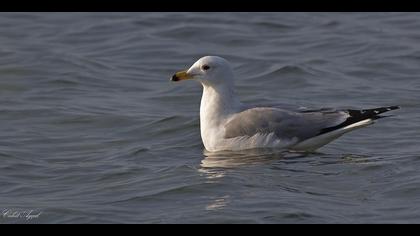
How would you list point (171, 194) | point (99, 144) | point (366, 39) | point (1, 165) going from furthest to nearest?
point (366, 39), point (99, 144), point (1, 165), point (171, 194)

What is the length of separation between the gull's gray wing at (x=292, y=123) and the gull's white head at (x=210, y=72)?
2.05 ft

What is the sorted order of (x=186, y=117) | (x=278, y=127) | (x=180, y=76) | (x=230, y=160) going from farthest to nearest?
(x=186, y=117) → (x=180, y=76) → (x=278, y=127) → (x=230, y=160)

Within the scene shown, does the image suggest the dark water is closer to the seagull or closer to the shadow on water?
the shadow on water

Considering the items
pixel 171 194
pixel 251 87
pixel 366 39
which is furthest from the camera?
pixel 366 39

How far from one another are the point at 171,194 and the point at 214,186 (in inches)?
17.0

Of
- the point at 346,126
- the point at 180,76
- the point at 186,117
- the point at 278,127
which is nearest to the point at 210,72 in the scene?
the point at 180,76

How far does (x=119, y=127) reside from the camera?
44.0ft

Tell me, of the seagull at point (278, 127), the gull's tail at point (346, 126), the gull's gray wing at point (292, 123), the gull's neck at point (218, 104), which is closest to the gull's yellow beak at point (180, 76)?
the seagull at point (278, 127)

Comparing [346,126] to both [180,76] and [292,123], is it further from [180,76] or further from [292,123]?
[180,76]

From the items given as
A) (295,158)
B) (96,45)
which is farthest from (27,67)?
(295,158)

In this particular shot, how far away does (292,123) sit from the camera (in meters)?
11.8

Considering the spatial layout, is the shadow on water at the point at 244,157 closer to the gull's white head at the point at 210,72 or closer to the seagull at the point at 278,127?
the seagull at the point at 278,127

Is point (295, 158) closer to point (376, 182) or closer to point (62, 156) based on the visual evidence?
point (376, 182)

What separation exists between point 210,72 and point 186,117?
1.70m
